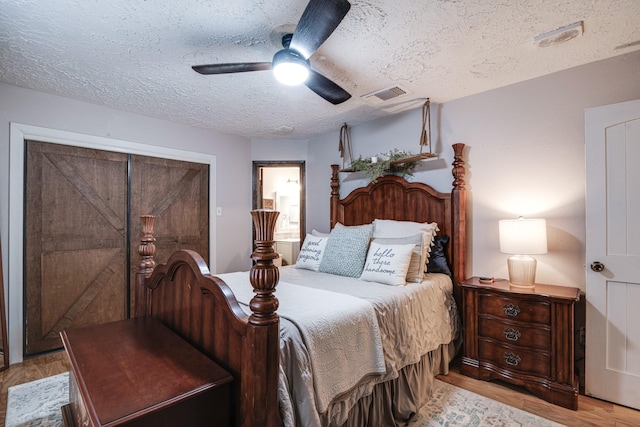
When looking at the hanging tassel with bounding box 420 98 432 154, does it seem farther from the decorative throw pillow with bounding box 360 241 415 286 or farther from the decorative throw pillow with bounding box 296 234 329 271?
the decorative throw pillow with bounding box 296 234 329 271

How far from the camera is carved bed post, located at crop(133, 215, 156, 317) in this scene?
2098 millimetres

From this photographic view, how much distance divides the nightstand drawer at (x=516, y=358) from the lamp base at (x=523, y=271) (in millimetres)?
475

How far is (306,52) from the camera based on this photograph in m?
1.75

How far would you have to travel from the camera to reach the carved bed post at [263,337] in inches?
45.4

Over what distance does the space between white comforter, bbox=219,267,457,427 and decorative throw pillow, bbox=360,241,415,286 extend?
0.09m

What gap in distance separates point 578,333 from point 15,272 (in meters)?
4.66

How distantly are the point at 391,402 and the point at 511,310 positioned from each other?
1144mm

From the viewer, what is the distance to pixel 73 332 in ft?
5.59

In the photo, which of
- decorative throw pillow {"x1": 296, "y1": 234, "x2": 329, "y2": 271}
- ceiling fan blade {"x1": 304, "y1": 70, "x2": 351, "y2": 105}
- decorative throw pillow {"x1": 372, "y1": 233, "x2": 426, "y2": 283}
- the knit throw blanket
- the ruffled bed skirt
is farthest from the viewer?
decorative throw pillow {"x1": 296, "y1": 234, "x2": 329, "y2": 271}

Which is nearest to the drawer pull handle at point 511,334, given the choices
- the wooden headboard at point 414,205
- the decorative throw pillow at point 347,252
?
the wooden headboard at point 414,205

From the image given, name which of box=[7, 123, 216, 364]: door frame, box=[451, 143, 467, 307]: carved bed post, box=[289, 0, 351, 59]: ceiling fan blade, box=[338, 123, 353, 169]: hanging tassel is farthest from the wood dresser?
box=[338, 123, 353, 169]: hanging tassel

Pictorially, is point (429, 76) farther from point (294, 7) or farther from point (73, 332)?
point (73, 332)

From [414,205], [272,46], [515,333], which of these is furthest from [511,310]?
[272,46]

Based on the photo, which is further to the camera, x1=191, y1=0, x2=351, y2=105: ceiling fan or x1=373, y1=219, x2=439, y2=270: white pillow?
x1=373, y1=219, x2=439, y2=270: white pillow
